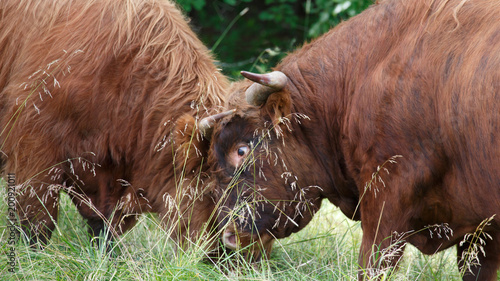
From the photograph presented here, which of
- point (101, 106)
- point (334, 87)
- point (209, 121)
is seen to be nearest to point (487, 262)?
point (334, 87)

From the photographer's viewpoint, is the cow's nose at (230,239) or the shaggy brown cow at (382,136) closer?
the shaggy brown cow at (382,136)

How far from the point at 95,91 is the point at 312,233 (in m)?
2.05

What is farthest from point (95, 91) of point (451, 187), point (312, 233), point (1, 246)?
point (451, 187)

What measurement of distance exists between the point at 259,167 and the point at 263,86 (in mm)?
518

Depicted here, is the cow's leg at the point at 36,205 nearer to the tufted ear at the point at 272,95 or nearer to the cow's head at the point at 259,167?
the cow's head at the point at 259,167

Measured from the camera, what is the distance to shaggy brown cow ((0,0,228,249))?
4125 mm

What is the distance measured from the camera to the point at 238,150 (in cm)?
379

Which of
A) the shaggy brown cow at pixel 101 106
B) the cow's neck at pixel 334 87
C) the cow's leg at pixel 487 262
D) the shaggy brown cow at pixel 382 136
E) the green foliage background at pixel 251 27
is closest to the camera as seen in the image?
the shaggy brown cow at pixel 382 136

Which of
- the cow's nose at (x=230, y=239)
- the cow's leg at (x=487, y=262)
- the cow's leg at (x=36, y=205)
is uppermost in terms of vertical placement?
the cow's leg at (x=36, y=205)

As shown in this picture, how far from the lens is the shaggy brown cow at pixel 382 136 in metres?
Answer: 3.00

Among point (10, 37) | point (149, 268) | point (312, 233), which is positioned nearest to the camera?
point (149, 268)

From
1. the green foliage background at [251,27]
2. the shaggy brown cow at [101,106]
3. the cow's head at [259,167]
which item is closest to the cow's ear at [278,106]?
the cow's head at [259,167]

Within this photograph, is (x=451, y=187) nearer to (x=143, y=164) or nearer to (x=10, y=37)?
(x=143, y=164)

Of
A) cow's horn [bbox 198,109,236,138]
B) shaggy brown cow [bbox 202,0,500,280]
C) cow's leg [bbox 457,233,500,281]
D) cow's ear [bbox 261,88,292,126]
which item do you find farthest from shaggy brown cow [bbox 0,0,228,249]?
cow's leg [bbox 457,233,500,281]
